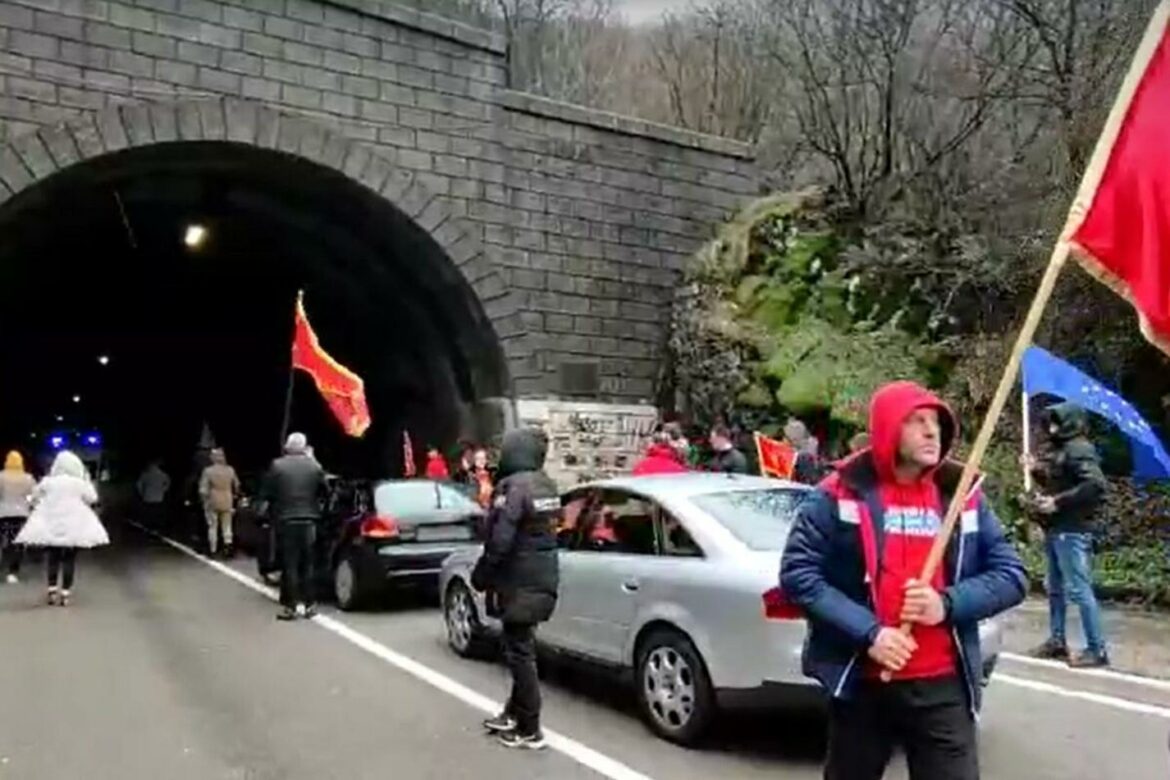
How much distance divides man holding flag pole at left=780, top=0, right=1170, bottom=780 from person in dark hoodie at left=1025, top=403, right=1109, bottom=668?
17.7ft

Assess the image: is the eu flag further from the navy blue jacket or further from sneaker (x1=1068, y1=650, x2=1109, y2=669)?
the navy blue jacket

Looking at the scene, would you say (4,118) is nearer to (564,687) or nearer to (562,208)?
(562,208)

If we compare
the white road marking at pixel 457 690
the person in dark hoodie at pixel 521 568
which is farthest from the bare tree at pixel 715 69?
the person in dark hoodie at pixel 521 568

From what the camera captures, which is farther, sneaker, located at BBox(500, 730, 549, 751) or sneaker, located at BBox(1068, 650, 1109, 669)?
sneaker, located at BBox(1068, 650, 1109, 669)

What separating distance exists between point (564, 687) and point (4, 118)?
37.3 feet

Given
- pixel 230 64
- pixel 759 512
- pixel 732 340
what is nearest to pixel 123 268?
pixel 230 64

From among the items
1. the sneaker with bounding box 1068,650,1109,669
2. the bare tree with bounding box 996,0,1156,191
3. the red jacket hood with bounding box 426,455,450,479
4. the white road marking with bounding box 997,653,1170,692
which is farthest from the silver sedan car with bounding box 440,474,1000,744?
the red jacket hood with bounding box 426,455,450,479

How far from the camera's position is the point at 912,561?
407 centimetres

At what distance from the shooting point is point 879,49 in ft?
71.5

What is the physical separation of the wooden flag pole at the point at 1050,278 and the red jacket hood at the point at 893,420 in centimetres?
13

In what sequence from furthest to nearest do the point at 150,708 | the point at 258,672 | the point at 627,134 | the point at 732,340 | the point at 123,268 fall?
the point at 123,268 → the point at 627,134 → the point at 732,340 → the point at 258,672 → the point at 150,708

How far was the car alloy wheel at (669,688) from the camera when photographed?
→ 727 centimetres

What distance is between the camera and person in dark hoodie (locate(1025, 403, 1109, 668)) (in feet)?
30.8

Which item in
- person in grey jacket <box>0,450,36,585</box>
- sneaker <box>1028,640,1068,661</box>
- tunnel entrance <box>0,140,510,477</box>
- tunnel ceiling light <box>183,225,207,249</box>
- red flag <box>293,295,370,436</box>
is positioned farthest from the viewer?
tunnel ceiling light <box>183,225,207,249</box>
